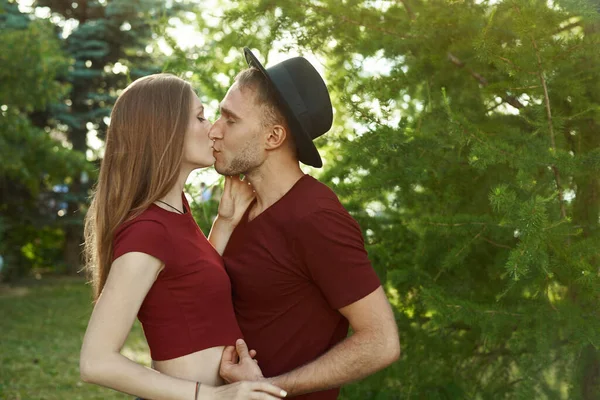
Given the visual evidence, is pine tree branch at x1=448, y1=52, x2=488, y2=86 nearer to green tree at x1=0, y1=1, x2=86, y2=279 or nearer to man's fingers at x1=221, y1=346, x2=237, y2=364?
man's fingers at x1=221, y1=346, x2=237, y2=364

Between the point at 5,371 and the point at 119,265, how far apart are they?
763cm

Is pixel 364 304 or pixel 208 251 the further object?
pixel 208 251

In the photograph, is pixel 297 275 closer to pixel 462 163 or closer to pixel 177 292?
pixel 177 292

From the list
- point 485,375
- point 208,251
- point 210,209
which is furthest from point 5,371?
point 208,251

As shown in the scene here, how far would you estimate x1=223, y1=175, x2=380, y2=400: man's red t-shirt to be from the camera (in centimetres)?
256

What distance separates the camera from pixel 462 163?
14.1ft

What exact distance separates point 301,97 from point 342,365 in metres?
0.99

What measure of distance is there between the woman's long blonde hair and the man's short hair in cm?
31

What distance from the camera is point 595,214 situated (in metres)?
3.94

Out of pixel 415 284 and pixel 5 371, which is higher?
pixel 415 284

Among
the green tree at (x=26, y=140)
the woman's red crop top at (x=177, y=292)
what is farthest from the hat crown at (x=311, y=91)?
the green tree at (x=26, y=140)

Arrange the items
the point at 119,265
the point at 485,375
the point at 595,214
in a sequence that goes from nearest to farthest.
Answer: the point at 119,265, the point at 595,214, the point at 485,375

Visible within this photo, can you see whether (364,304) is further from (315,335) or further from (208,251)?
(208,251)

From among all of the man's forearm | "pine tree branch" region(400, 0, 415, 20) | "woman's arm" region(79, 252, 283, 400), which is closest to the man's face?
"woman's arm" region(79, 252, 283, 400)
